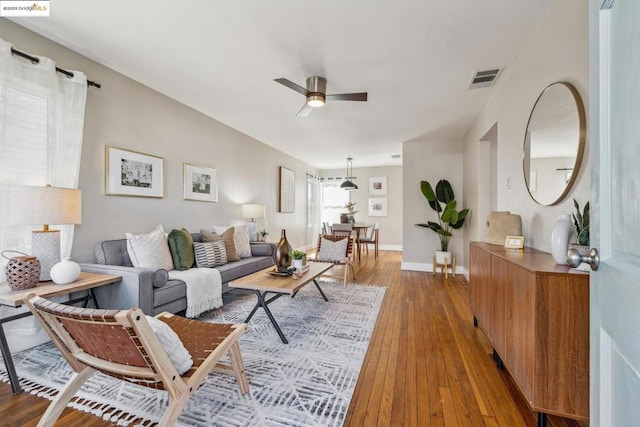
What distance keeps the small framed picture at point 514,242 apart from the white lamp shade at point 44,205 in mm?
3447

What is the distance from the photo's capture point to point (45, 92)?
2367 mm

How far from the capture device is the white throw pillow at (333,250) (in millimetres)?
4500

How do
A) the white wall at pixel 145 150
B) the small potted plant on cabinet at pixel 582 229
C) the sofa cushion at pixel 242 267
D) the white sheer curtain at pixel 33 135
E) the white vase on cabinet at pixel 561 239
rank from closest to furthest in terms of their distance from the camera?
the small potted plant on cabinet at pixel 582 229
the white vase on cabinet at pixel 561 239
the white sheer curtain at pixel 33 135
the white wall at pixel 145 150
the sofa cushion at pixel 242 267

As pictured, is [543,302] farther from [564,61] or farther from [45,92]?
[45,92]

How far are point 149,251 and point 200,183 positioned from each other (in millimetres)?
1540

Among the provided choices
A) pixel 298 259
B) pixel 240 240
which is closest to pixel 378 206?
pixel 240 240

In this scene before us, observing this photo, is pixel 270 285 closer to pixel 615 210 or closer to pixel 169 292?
pixel 169 292

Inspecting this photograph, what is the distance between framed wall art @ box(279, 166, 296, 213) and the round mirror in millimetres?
5013

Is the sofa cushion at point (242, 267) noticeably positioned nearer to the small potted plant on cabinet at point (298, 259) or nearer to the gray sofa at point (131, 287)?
the gray sofa at point (131, 287)

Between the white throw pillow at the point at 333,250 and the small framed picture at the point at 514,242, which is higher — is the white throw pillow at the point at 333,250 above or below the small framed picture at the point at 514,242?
below

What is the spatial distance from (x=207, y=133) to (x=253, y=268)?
2.20 metres

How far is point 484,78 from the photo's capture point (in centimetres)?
300

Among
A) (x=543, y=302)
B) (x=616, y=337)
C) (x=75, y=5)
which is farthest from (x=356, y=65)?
(x=616, y=337)

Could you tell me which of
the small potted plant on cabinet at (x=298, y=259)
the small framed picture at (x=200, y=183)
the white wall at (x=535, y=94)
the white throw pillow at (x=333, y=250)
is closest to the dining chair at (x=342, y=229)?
the white throw pillow at (x=333, y=250)
